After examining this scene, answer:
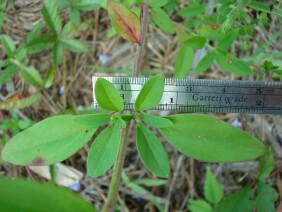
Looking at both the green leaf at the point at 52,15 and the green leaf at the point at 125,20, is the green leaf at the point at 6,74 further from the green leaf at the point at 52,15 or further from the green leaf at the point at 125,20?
the green leaf at the point at 125,20

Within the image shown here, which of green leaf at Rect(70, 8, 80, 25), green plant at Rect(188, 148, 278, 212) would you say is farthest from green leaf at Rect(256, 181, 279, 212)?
green leaf at Rect(70, 8, 80, 25)

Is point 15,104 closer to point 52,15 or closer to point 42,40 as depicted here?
point 42,40

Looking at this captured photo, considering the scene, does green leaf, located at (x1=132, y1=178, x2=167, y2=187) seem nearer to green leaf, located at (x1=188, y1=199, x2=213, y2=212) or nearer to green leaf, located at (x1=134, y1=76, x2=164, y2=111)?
green leaf, located at (x1=188, y1=199, x2=213, y2=212)

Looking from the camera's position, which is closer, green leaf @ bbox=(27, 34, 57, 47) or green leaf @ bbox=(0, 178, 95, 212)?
green leaf @ bbox=(0, 178, 95, 212)

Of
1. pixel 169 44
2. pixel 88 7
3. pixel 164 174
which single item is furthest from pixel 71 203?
pixel 169 44

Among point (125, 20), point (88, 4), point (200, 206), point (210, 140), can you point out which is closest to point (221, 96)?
point (210, 140)

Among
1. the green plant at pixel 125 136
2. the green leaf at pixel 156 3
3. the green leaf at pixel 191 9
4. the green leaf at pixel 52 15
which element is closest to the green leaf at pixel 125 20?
the green plant at pixel 125 136
